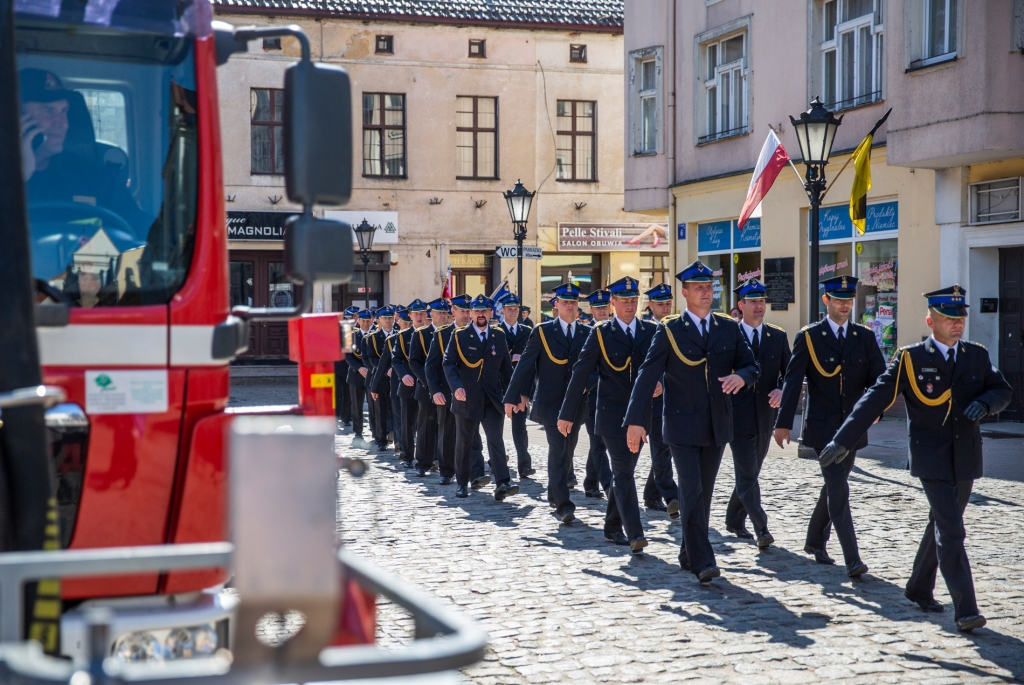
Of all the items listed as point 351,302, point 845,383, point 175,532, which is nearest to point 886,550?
point 845,383

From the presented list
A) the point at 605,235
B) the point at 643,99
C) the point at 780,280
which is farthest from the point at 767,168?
the point at 605,235

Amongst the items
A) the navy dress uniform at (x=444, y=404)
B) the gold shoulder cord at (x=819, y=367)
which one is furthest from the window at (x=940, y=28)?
the gold shoulder cord at (x=819, y=367)

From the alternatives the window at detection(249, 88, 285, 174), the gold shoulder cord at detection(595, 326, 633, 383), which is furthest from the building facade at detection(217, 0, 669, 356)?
the gold shoulder cord at detection(595, 326, 633, 383)

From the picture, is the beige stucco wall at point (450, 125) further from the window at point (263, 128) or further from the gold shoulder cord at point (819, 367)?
the gold shoulder cord at point (819, 367)

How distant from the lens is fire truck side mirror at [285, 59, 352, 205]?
3.67m

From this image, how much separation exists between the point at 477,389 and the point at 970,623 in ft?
24.2

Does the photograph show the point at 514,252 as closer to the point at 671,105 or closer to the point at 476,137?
the point at 671,105

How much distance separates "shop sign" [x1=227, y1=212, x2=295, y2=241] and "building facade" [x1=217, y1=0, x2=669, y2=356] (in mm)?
45

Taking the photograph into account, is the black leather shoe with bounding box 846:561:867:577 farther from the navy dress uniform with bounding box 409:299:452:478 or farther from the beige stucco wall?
the beige stucco wall

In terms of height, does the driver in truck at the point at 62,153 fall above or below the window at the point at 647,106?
below

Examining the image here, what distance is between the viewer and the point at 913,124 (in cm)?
1728

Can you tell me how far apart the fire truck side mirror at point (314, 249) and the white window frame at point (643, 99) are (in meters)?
22.4

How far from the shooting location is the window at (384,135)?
121 ft

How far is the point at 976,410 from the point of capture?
6996 mm
